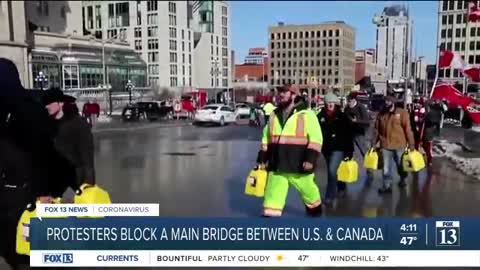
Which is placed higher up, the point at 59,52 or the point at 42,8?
the point at 42,8

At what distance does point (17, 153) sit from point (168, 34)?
109708 millimetres

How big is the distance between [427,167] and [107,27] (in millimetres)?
104395

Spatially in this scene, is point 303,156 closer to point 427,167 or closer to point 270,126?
point 270,126

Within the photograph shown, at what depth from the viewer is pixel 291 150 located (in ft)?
16.5

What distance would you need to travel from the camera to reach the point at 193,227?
376 centimetres

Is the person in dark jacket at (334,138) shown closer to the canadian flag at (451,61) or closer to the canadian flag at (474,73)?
the canadian flag at (474,73)

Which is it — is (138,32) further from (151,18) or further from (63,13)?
(63,13)

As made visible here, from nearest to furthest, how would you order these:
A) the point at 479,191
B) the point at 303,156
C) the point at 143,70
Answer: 1. the point at 303,156
2. the point at 479,191
3. the point at 143,70

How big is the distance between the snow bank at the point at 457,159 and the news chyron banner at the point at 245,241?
6.82 metres

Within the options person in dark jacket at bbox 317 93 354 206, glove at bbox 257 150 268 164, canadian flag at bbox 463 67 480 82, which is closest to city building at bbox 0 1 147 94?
canadian flag at bbox 463 67 480 82

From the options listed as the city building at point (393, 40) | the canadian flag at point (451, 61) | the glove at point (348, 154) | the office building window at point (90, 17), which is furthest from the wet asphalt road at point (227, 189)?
the office building window at point (90, 17)

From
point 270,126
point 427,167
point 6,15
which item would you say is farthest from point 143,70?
point 270,126

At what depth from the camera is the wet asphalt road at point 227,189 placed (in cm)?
738

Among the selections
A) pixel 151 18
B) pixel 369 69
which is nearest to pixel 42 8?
pixel 151 18
